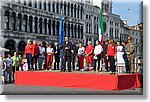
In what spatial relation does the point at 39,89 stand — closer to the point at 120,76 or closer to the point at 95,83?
the point at 95,83

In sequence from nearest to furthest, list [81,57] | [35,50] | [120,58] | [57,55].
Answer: [120,58]
[35,50]
[57,55]
[81,57]

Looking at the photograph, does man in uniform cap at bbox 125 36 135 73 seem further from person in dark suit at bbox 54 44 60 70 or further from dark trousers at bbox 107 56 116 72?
person in dark suit at bbox 54 44 60 70

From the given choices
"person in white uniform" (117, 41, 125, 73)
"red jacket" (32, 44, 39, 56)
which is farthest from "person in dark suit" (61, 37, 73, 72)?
"person in white uniform" (117, 41, 125, 73)

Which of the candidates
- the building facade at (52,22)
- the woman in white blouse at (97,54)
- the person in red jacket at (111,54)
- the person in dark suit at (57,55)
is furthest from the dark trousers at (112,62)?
the person in dark suit at (57,55)

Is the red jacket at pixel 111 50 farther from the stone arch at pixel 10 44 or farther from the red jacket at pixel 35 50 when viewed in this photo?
the stone arch at pixel 10 44

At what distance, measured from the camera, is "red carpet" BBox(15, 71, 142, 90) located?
29.7 ft

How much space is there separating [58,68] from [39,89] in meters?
1.37

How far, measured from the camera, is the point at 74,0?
38.4 feet

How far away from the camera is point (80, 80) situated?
934cm

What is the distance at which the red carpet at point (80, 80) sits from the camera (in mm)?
9039

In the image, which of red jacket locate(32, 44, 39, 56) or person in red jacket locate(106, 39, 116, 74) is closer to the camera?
person in red jacket locate(106, 39, 116, 74)

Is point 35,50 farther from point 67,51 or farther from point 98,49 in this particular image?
point 98,49

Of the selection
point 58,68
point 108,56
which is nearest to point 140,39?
point 108,56

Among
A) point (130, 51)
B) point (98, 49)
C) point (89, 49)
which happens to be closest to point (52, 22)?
point (89, 49)
